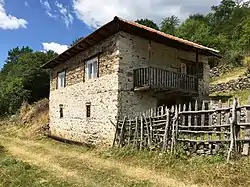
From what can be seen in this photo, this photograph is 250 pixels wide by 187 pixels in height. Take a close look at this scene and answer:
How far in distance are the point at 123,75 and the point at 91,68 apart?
3001 mm

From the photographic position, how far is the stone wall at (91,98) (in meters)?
14.3

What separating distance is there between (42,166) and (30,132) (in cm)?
Answer: 1349

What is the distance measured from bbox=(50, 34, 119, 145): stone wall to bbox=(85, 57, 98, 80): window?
28 cm

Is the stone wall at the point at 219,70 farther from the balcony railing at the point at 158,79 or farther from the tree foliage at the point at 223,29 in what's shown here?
the balcony railing at the point at 158,79

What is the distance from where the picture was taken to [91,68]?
16516 mm

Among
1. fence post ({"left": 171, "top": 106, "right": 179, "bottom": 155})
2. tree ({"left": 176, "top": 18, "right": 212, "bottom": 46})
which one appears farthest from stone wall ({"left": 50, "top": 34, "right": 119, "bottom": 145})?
tree ({"left": 176, "top": 18, "right": 212, "bottom": 46})

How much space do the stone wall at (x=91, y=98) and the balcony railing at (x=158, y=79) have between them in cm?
114

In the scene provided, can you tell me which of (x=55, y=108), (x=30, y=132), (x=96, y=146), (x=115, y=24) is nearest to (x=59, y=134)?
(x=55, y=108)

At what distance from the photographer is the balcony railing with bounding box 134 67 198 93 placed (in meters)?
14.0


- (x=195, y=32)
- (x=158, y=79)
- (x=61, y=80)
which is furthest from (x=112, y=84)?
(x=195, y=32)

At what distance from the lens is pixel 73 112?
1811 centimetres

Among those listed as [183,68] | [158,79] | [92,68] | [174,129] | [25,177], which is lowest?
[25,177]

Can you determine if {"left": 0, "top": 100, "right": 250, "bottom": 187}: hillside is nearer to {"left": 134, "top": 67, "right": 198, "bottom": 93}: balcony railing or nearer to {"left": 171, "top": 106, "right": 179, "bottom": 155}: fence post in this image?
{"left": 171, "top": 106, "right": 179, "bottom": 155}: fence post

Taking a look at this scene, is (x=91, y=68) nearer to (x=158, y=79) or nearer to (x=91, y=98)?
(x=91, y=98)
